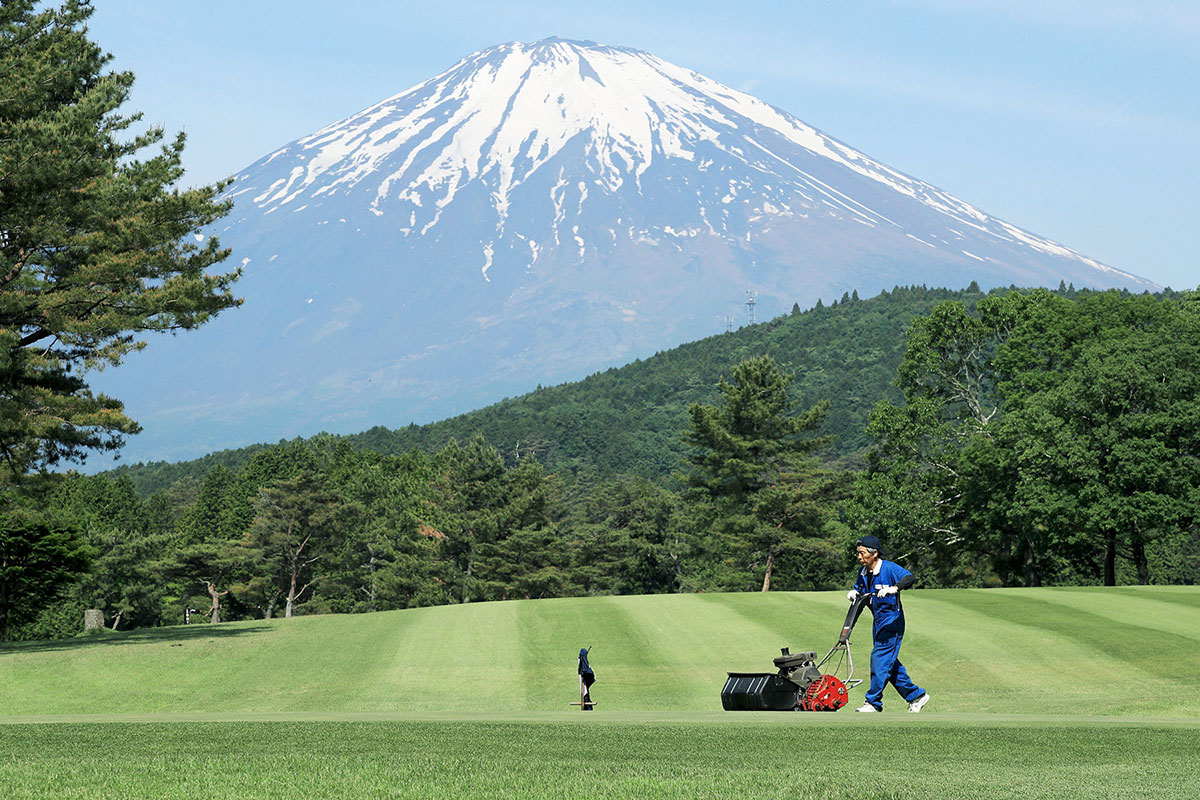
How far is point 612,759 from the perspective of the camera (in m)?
10.9

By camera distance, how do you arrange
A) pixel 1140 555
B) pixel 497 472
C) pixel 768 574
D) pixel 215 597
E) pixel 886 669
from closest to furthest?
1. pixel 886 669
2. pixel 1140 555
3. pixel 768 574
4. pixel 497 472
5. pixel 215 597

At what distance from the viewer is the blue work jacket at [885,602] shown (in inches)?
580

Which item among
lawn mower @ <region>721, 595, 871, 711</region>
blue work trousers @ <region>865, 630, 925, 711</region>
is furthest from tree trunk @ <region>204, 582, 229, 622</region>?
blue work trousers @ <region>865, 630, 925, 711</region>

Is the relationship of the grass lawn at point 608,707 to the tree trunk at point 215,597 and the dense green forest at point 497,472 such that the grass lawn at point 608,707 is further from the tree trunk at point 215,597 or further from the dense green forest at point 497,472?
the tree trunk at point 215,597

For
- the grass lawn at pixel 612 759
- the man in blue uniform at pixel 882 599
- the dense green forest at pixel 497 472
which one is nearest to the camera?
the grass lawn at pixel 612 759

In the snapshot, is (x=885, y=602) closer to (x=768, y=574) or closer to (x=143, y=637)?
(x=143, y=637)

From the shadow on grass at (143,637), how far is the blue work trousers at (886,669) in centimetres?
2403

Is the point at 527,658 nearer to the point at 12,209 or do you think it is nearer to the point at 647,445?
the point at 12,209

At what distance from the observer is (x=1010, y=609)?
34031 mm

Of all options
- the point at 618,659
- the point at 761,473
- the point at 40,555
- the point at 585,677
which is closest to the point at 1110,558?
the point at 761,473

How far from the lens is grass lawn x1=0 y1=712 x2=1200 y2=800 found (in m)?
8.95

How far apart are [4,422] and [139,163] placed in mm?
9001

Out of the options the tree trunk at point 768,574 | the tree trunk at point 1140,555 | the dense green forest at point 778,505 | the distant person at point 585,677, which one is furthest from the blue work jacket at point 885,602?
the tree trunk at point 768,574

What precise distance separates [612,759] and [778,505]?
202 ft
